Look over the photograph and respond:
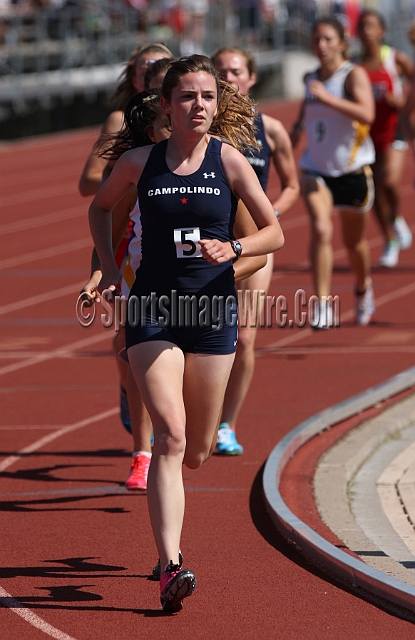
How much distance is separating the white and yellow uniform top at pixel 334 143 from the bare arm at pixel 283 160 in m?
3.13

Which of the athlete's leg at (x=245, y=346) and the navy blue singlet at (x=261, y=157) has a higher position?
the navy blue singlet at (x=261, y=157)

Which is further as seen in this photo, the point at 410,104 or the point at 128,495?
the point at 410,104

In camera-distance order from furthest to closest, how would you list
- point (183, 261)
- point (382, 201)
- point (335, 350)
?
point (382, 201)
point (335, 350)
point (183, 261)

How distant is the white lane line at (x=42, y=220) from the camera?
17453 millimetres

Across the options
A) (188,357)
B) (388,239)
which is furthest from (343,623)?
(388,239)

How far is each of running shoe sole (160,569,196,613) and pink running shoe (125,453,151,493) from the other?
1.65 meters

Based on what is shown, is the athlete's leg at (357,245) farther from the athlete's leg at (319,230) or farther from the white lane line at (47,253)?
the white lane line at (47,253)

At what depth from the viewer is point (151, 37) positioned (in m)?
28.1

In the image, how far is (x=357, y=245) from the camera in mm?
10742

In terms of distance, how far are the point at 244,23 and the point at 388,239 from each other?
20.4 metres

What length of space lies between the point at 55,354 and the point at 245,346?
3.69 metres

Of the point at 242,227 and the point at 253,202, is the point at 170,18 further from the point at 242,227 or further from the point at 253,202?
the point at 253,202

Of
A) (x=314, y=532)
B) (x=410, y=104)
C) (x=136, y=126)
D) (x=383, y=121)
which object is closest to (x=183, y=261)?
(x=136, y=126)

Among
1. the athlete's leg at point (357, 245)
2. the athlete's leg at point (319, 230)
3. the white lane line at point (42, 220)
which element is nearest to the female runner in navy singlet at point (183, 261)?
the athlete's leg at point (319, 230)
